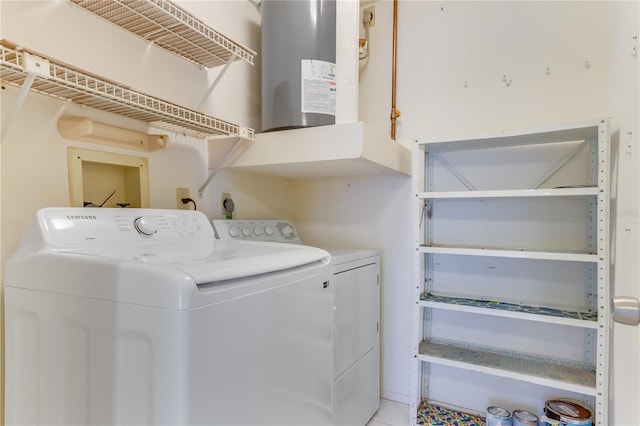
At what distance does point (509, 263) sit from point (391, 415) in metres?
1.12

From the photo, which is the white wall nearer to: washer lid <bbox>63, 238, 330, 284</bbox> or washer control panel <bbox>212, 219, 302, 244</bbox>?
washer control panel <bbox>212, 219, 302, 244</bbox>

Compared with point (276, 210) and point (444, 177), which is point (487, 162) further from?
point (276, 210)

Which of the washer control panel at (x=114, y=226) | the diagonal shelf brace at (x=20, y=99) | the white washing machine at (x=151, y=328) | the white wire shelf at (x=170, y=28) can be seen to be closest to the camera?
the white washing machine at (x=151, y=328)

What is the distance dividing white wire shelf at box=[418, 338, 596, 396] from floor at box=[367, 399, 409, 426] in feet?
1.45

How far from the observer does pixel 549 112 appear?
72.3 inches

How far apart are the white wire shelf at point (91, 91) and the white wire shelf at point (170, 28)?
1.03 ft

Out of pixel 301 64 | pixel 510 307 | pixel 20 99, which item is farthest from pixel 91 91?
pixel 510 307

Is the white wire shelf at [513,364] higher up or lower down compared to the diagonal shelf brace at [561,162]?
lower down

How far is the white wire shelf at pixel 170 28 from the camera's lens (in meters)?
1.16

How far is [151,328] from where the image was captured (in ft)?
2.32

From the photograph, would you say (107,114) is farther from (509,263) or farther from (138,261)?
(509,263)

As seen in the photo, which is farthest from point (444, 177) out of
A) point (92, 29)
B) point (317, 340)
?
point (92, 29)

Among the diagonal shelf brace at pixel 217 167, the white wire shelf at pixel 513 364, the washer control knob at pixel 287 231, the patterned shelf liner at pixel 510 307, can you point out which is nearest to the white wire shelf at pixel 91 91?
the diagonal shelf brace at pixel 217 167

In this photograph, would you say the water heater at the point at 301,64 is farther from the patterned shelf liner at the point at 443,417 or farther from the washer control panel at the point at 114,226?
the patterned shelf liner at the point at 443,417
